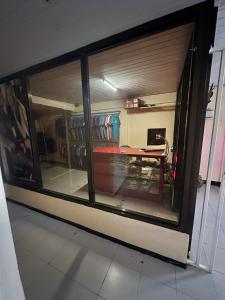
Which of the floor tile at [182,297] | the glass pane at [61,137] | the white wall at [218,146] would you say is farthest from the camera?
the glass pane at [61,137]

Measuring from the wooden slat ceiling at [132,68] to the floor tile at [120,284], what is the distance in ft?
7.95

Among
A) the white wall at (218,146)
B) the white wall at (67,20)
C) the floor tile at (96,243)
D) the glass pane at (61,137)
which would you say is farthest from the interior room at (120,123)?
the white wall at (218,146)

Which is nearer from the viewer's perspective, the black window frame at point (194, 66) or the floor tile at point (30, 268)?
the black window frame at point (194, 66)

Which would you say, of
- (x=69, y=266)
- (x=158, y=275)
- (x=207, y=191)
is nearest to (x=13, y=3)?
(x=207, y=191)

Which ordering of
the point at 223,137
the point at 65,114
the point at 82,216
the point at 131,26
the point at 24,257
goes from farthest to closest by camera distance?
the point at 65,114 → the point at 223,137 → the point at 82,216 → the point at 24,257 → the point at 131,26

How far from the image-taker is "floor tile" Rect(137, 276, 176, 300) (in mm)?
1202

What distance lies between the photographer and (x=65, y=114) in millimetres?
3932

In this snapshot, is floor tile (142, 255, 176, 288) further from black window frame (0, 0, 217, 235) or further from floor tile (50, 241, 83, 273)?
floor tile (50, 241, 83, 273)

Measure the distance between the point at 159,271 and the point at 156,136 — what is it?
3150 millimetres

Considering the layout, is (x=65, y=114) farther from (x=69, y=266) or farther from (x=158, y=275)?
(x=158, y=275)

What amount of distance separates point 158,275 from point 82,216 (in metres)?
1.11

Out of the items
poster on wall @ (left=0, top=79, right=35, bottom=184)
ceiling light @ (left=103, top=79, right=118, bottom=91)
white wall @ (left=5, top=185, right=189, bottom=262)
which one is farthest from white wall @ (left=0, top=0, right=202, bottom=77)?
white wall @ (left=5, top=185, right=189, bottom=262)

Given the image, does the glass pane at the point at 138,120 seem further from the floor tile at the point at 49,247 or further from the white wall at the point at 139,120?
the floor tile at the point at 49,247

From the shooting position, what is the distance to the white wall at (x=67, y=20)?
3.37 feet
